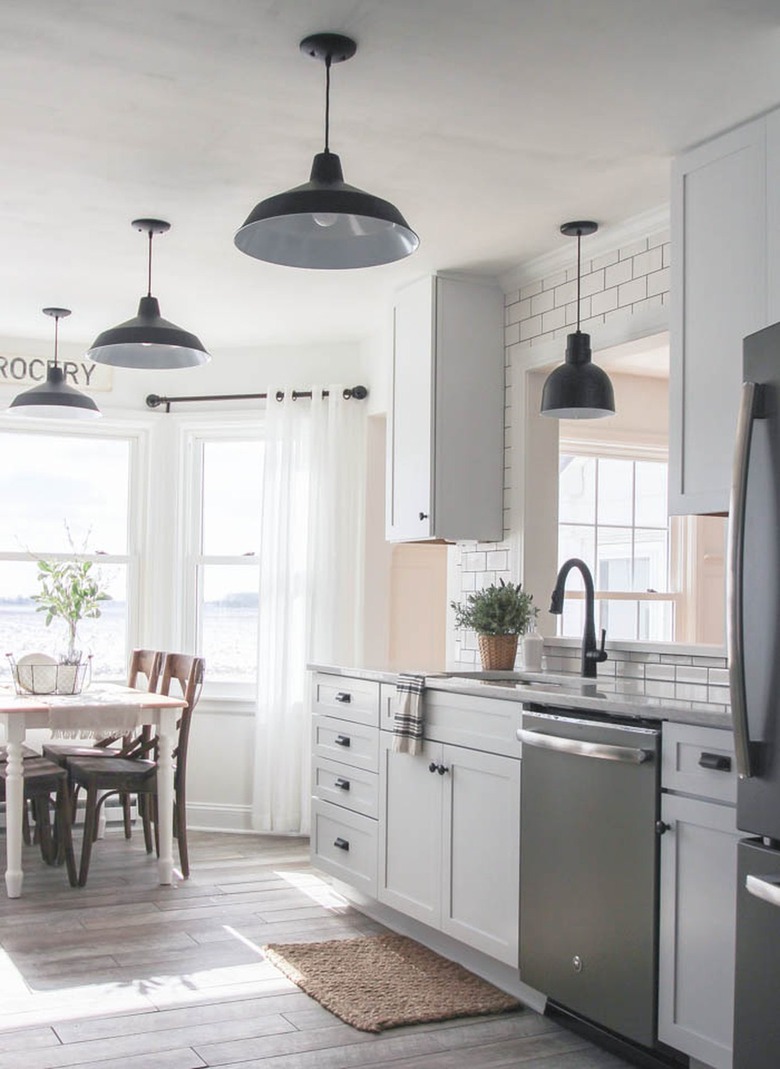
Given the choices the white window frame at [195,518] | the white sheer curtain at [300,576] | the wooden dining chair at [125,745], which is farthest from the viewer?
the white window frame at [195,518]

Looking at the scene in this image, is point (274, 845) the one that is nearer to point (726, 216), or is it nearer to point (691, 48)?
point (726, 216)

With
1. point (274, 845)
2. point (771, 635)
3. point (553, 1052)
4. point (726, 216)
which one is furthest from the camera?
point (274, 845)

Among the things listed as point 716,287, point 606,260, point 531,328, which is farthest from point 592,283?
point 716,287

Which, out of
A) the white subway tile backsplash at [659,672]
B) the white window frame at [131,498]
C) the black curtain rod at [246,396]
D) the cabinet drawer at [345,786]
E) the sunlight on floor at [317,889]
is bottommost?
the sunlight on floor at [317,889]

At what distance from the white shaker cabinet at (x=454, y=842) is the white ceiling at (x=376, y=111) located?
6.20ft

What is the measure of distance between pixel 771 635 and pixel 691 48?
5.66 ft

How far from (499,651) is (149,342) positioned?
1.77m

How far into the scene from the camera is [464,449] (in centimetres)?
486

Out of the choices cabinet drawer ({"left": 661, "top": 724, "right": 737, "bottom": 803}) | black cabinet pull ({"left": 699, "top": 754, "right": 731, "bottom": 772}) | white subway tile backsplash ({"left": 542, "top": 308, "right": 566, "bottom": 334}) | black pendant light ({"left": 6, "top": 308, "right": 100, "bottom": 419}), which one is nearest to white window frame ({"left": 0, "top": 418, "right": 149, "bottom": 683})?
black pendant light ({"left": 6, "top": 308, "right": 100, "bottom": 419})

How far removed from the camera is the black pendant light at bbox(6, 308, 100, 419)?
5125 millimetres

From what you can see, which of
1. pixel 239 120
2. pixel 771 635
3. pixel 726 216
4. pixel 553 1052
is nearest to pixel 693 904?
pixel 553 1052

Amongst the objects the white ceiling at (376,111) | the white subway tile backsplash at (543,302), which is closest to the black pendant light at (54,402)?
the white ceiling at (376,111)

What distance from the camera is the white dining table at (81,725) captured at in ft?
15.1

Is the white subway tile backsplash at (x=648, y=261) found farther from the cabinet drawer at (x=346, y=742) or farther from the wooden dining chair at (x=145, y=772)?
the wooden dining chair at (x=145, y=772)
